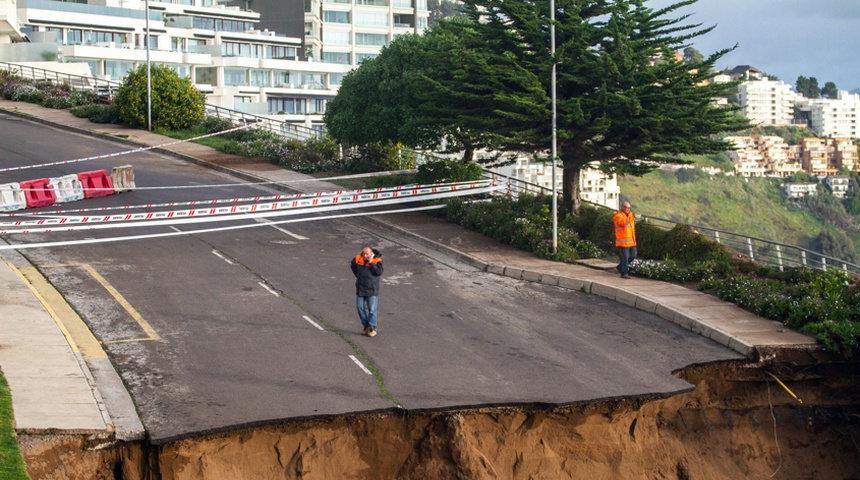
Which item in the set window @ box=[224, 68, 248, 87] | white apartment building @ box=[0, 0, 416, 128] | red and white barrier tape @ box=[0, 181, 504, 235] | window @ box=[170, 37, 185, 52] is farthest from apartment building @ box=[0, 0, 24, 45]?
red and white barrier tape @ box=[0, 181, 504, 235]

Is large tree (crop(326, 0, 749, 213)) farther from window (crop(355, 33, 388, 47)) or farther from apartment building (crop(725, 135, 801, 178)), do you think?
apartment building (crop(725, 135, 801, 178))

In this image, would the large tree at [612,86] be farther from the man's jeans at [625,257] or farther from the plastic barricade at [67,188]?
the plastic barricade at [67,188]

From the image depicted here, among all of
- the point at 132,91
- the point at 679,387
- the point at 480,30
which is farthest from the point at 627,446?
the point at 132,91

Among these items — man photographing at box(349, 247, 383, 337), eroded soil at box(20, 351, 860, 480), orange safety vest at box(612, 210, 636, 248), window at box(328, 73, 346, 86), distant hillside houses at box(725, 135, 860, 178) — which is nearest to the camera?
eroded soil at box(20, 351, 860, 480)

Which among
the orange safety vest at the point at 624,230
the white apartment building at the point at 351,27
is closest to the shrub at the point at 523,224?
the orange safety vest at the point at 624,230

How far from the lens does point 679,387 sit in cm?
1532

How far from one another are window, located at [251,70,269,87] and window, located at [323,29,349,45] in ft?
84.5

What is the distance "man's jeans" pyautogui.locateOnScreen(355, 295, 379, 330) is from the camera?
16.9m

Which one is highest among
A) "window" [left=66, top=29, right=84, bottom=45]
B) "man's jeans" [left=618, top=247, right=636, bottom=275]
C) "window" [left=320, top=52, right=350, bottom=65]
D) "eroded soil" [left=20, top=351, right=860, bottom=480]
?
"window" [left=320, top=52, right=350, bottom=65]

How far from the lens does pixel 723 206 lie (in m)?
132

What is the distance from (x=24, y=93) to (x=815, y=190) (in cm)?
12068

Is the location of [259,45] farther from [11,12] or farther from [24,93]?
[24,93]

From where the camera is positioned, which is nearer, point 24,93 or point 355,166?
point 355,166

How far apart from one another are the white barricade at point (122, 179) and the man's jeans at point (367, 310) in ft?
48.3
